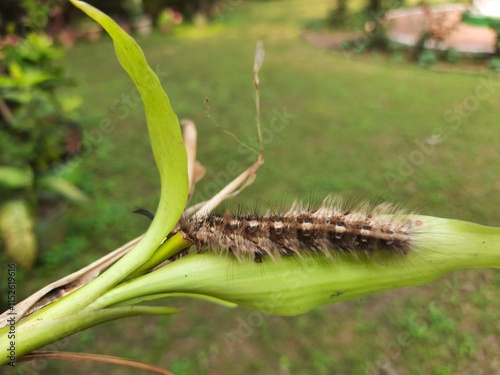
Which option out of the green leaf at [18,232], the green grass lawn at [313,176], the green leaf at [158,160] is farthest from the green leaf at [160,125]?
the green leaf at [18,232]

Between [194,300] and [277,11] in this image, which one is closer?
[194,300]

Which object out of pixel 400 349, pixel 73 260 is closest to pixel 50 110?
pixel 73 260

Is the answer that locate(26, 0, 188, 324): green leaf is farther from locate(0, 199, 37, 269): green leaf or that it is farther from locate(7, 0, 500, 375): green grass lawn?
locate(0, 199, 37, 269): green leaf

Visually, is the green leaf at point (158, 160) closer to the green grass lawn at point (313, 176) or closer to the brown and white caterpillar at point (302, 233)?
the brown and white caterpillar at point (302, 233)

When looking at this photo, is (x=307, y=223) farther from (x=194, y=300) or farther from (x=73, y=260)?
(x=73, y=260)

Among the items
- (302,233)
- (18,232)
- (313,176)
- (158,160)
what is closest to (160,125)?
(158,160)

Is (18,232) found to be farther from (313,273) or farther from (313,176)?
(313,273)
